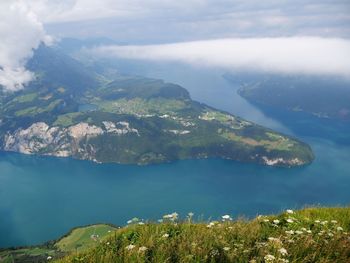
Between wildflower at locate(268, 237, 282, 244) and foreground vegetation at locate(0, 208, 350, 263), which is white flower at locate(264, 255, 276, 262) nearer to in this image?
foreground vegetation at locate(0, 208, 350, 263)

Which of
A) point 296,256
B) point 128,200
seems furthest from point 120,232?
point 128,200

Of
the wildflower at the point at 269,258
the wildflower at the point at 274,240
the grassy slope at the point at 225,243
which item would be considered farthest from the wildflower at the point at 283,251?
the wildflower at the point at 274,240

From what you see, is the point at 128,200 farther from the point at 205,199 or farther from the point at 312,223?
the point at 312,223

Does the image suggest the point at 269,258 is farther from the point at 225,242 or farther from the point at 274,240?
the point at 225,242

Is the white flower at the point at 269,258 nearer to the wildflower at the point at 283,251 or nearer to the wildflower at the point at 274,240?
the wildflower at the point at 283,251

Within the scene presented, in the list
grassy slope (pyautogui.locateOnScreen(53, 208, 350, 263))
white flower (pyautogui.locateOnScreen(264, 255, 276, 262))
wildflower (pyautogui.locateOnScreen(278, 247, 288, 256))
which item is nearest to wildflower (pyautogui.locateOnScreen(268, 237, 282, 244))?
grassy slope (pyautogui.locateOnScreen(53, 208, 350, 263))

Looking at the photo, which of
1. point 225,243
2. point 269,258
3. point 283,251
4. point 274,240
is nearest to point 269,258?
point 269,258

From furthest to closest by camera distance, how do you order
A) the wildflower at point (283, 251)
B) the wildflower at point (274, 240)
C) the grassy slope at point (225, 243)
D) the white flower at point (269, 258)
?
the wildflower at point (274, 240)
the grassy slope at point (225, 243)
the wildflower at point (283, 251)
the white flower at point (269, 258)
